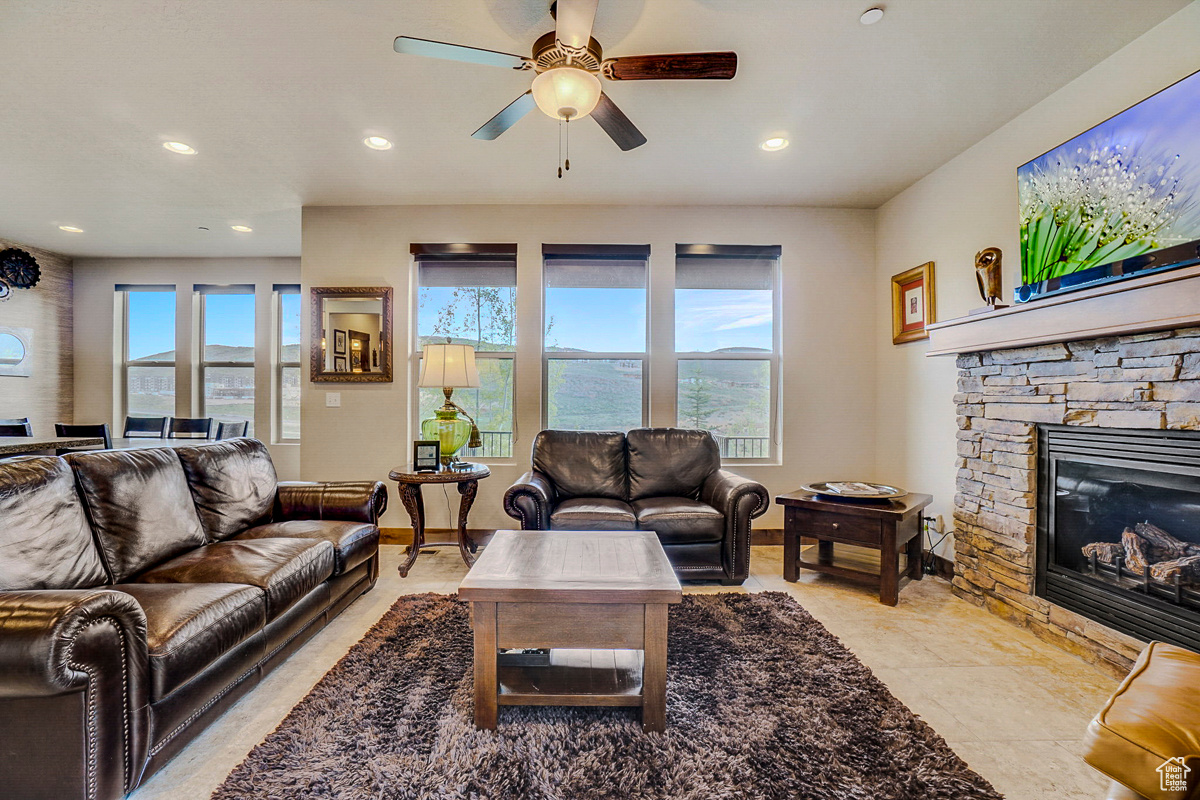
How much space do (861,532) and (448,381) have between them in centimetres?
266

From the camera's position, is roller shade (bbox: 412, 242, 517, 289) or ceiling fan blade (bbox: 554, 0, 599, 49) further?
roller shade (bbox: 412, 242, 517, 289)

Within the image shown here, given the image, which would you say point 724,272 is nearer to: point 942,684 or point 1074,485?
point 1074,485

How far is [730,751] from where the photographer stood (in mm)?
1522

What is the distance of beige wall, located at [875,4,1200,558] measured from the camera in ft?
6.89

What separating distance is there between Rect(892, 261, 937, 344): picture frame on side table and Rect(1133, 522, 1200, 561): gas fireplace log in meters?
1.50

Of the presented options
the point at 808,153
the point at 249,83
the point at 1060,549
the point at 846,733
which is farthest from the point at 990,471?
the point at 249,83

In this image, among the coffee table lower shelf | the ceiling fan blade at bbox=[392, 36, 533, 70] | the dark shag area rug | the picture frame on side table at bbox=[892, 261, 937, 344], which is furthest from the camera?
the picture frame on side table at bbox=[892, 261, 937, 344]

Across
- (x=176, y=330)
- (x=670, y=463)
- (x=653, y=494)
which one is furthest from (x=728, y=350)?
(x=176, y=330)

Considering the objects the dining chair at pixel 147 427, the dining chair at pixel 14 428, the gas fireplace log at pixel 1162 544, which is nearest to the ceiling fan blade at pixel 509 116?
the gas fireplace log at pixel 1162 544

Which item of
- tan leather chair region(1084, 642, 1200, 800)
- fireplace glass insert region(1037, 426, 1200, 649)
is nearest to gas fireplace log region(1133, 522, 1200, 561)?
fireplace glass insert region(1037, 426, 1200, 649)

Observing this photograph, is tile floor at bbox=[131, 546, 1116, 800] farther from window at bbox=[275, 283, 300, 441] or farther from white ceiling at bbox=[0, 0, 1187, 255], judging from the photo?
window at bbox=[275, 283, 300, 441]

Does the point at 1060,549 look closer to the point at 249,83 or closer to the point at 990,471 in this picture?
the point at 990,471

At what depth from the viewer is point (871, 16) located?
1.95 meters

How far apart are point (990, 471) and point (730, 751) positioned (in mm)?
2241
